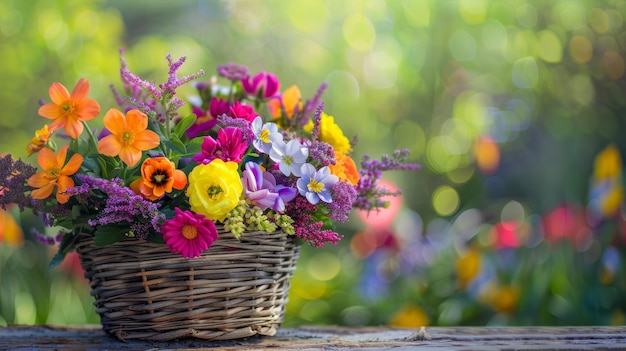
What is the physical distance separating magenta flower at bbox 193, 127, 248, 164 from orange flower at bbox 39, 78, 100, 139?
0.44 feet

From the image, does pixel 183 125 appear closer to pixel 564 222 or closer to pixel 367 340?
pixel 367 340

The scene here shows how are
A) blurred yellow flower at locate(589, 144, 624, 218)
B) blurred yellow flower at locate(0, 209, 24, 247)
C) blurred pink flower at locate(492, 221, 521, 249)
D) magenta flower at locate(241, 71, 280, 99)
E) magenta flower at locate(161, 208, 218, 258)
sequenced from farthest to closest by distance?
blurred pink flower at locate(492, 221, 521, 249)
blurred yellow flower at locate(589, 144, 624, 218)
blurred yellow flower at locate(0, 209, 24, 247)
magenta flower at locate(241, 71, 280, 99)
magenta flower at locate(161, 208, 218, 258)

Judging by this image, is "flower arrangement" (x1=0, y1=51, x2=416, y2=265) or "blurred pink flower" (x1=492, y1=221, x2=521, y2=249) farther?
"blurred pink flower" (x1=492, y1=221, x2=521, y2=249)

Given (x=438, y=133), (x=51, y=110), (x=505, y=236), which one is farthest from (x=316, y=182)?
(x=438, y=133)

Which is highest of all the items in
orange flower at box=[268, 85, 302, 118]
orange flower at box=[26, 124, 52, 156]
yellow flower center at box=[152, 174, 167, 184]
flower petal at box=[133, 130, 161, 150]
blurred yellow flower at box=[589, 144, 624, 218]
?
blurred yellow flower at box=[589, 144, 624, 218]

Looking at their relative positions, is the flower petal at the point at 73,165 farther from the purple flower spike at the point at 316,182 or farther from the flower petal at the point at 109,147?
the purple flower spike at the point at 316,182

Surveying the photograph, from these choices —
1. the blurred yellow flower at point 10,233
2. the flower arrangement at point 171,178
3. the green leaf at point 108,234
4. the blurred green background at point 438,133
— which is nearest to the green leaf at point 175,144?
the flower arrangement at point 171,178

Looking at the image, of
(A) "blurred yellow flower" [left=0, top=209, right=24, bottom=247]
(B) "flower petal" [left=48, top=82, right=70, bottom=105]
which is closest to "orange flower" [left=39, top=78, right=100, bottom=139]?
(B) "flower petal" [left=48, top=82, right=70, bottom=105]

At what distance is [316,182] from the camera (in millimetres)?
821

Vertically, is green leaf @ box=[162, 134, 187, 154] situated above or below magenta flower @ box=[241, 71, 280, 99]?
below

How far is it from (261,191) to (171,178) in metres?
0.10

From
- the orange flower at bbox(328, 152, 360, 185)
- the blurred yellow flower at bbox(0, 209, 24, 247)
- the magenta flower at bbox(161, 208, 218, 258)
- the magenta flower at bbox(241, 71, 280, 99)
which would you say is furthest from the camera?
the blurred yellow flower at bbox(0, 209, 24, 247)

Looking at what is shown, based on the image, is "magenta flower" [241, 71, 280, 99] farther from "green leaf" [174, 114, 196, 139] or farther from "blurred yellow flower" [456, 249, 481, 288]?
"blurred yellow flower" [456, 249, 481, 288]

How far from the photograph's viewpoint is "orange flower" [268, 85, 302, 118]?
3.34ft
